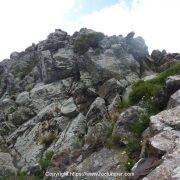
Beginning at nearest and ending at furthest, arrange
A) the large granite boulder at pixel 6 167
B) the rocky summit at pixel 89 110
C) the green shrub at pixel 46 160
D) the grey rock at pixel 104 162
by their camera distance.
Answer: the rocky summit at pixel 89 110 → the grey rock at pixel 104 162 → the green shrub at pixel 46 160 → the large granite boulder at pixel 6 167

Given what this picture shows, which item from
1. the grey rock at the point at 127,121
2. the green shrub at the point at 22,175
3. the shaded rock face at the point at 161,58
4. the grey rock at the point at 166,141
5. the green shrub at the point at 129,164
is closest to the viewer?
the grey rock at the point at 166,141

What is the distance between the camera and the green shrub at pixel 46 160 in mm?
26875

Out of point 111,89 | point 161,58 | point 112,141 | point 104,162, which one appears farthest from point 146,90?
point 161,58

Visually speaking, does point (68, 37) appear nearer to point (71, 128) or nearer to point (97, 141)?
point (71, 128)

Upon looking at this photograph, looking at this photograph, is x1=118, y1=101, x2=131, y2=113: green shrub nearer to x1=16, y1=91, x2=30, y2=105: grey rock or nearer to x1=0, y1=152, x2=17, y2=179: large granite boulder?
x1=0, y1=152, x2=17, y2=179: large granite boulder

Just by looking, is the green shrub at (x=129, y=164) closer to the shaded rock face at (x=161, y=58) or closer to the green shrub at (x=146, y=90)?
the green shrub at (x=146, y=90)

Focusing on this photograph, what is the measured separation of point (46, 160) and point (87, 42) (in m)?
15.0

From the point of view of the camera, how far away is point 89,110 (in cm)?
2903

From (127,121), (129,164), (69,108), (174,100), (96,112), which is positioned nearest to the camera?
(129,164)

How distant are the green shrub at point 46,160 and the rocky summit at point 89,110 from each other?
0.04m

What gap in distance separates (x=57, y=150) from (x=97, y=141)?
4171 millimetres

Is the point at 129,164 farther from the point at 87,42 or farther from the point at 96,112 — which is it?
the point at 87,42

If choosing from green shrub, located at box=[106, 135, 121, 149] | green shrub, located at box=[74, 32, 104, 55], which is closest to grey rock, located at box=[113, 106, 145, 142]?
green shrub, located at box=[106, 135, 121, 149]

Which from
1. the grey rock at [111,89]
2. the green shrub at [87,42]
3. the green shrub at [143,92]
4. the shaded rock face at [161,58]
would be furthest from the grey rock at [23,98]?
the green shrub at [143,92]
